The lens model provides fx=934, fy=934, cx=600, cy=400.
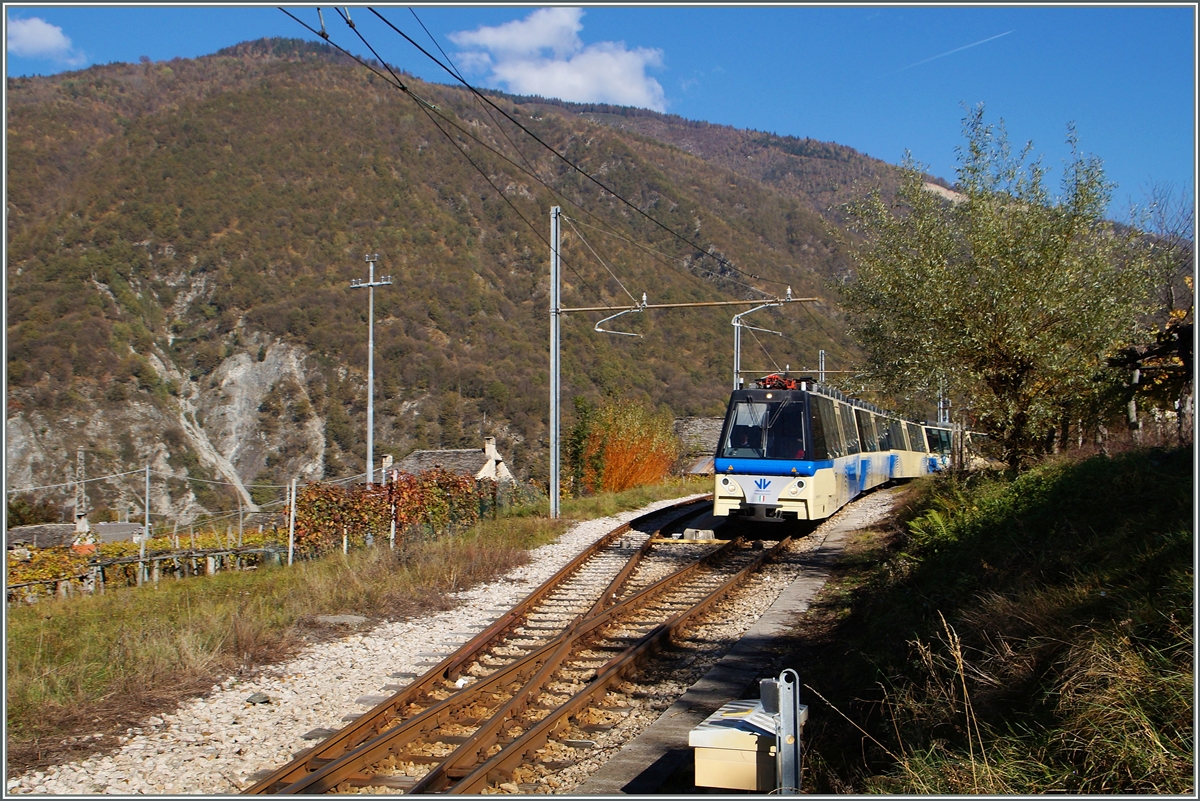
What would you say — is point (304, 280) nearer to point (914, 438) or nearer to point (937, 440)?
point (937, 440)

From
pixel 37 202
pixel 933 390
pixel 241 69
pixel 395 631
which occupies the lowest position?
Result: pixel 395 631

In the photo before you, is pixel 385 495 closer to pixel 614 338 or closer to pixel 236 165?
pixel 614 338

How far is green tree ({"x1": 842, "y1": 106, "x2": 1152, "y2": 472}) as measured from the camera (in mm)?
13852

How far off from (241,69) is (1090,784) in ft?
517

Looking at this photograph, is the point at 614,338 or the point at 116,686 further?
the point at 614,338

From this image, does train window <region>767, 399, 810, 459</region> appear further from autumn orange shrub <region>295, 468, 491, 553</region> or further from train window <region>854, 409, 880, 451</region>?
autumn orange shrub <region>295, 468, 491, 553</region>

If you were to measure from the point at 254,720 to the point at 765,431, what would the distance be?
12.0 meters

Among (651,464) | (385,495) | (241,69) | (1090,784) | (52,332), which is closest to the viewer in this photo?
(1090,784)

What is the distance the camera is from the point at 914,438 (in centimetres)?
3366

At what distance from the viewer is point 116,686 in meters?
7.58

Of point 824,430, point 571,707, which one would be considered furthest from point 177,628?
point 824,430

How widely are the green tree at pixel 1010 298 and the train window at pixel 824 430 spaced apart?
2.18 m

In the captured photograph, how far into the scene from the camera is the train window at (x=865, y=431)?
887 inches

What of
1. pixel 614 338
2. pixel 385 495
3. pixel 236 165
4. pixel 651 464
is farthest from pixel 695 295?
pixel 385 495
